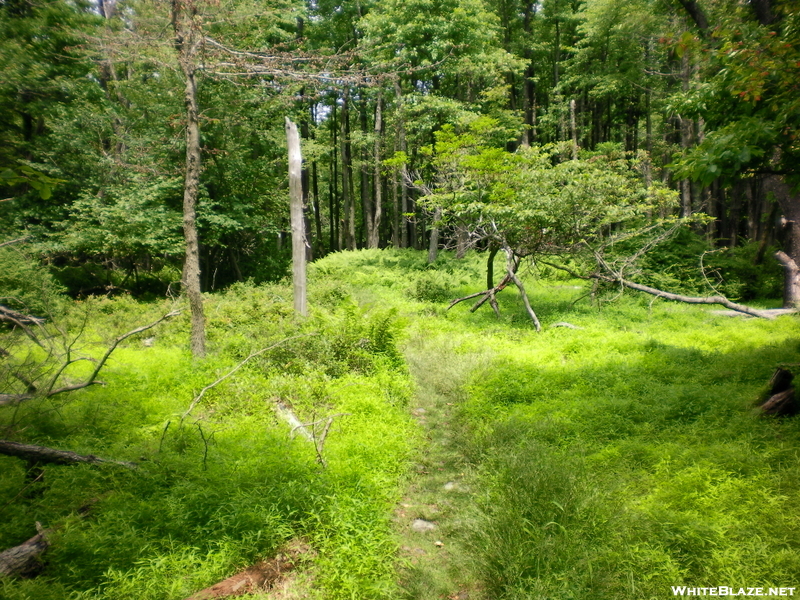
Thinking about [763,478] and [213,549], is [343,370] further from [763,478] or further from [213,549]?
[763,478]

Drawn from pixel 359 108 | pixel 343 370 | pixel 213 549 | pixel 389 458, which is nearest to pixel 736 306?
pixel 389 458

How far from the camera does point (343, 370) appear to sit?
291 inches

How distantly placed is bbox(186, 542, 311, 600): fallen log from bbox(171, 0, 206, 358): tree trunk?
204 inches

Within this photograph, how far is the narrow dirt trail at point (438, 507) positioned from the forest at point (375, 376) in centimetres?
3

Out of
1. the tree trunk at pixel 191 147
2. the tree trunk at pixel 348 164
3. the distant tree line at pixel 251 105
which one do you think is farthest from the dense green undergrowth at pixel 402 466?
the tree trunk at pixel 348 164

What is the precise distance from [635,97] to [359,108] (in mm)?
16557

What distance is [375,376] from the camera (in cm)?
726

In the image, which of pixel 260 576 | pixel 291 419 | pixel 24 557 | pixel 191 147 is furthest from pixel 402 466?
pixel 191 147

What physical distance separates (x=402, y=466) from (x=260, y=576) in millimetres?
2007

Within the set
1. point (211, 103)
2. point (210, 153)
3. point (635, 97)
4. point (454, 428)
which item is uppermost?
point (635, 97)

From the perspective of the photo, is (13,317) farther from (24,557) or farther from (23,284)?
(23,284)

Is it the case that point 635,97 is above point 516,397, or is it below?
above

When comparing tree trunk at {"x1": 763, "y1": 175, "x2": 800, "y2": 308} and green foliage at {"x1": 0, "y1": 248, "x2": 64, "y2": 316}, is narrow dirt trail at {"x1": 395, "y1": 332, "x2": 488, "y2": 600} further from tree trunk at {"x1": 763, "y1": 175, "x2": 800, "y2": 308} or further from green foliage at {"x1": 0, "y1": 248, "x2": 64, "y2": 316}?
green foliage at {"x1": 0, "y1": 248, "x2": 64, "y2": 316}

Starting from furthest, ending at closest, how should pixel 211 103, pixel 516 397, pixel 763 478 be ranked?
pixel 211 103
pixel 516 397
pixel 763 478
